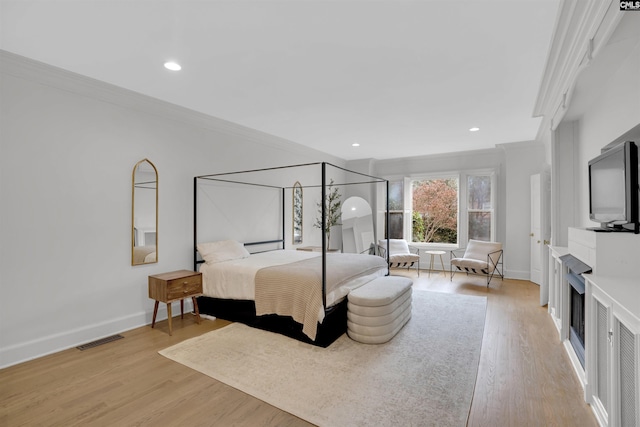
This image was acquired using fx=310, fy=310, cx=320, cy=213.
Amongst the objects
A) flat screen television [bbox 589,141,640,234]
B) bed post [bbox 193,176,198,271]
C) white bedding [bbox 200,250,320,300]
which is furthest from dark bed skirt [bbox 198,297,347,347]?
flat screen television [bbox 589,141,640,234]

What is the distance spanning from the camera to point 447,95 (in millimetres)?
3443

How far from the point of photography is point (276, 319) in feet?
11.0

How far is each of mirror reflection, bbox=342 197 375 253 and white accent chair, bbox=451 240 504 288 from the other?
6.59ft

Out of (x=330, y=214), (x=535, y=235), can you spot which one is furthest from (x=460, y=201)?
(x=330, y=214)

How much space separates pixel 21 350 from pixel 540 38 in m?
4.95

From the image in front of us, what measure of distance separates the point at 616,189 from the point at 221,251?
393 cm

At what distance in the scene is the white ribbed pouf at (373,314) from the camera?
3.09m

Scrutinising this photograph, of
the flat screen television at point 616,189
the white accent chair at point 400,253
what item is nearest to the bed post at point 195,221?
the white accent chair at point 400,253

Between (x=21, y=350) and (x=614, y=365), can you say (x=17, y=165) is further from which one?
(x=614, y=365)

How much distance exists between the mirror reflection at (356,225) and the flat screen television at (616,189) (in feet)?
15.7

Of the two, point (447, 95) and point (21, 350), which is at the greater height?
point (447, 95)

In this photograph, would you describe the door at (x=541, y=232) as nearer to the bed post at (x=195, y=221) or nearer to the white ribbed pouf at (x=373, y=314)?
the white ribbed pouf at (x=373, y=314)

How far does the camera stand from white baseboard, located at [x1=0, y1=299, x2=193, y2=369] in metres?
2.66

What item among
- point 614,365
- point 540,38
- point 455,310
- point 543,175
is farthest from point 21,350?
point 543,175
